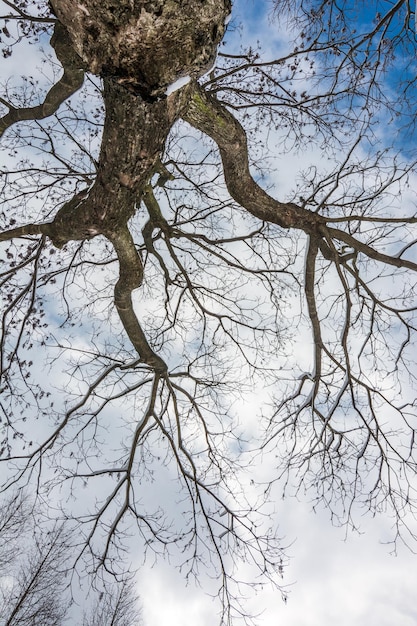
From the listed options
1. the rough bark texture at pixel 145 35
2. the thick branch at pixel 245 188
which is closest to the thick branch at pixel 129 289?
the thick branch at pixel 245 188

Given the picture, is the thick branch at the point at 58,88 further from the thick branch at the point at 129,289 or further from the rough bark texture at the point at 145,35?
the rough bark texture at the point at 145,35

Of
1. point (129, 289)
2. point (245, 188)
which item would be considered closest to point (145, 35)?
point (245, 188)

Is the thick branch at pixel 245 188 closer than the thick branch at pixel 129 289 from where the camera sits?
No

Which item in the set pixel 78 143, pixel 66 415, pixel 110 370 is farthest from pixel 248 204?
pixel 66 415

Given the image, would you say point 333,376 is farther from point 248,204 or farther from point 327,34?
point 327,34

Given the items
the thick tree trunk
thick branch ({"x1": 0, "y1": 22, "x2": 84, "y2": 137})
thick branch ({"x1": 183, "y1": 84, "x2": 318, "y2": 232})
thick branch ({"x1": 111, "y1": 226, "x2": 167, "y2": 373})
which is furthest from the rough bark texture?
thick branch ({"x1": 0, "y1": 22, "x2": 84, "y2": 137})

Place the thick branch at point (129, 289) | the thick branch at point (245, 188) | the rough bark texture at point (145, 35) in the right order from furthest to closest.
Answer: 1. the thick branch at point (245, 188)
2. the thick branch at point (129, 289)
3. the rough bark texture at point (145, 35)

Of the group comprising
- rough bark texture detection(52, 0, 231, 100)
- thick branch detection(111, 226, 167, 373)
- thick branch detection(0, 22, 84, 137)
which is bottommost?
rough bark texture detection(52, 0, 231, 100)

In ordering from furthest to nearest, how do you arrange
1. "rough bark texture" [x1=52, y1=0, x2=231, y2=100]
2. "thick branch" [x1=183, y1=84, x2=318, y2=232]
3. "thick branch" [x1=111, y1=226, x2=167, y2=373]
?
"thick branch" [x1=183, y1=84, x2=318, y2=232], "thick branch" [x1=111, y1=226, x2=167, y2=373], "rough bark texture" [x1=52, y1=0, x2=231, y2=100]

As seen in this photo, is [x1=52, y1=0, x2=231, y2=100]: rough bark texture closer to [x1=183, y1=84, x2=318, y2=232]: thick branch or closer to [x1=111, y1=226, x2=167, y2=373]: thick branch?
[x1=111, y1=226, x2=167, y2=373]: thick branch

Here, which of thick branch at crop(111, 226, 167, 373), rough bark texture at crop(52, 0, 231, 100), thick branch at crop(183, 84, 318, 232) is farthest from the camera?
thick branch at crop(183, 84, 318, 232)

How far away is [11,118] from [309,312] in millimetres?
3937

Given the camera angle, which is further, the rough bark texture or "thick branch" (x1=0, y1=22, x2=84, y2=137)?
"thick branch" (x1=0, y1=22, x2=84, y2=137)

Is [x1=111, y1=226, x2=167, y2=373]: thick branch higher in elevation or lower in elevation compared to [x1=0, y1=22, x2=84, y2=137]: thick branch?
lower
